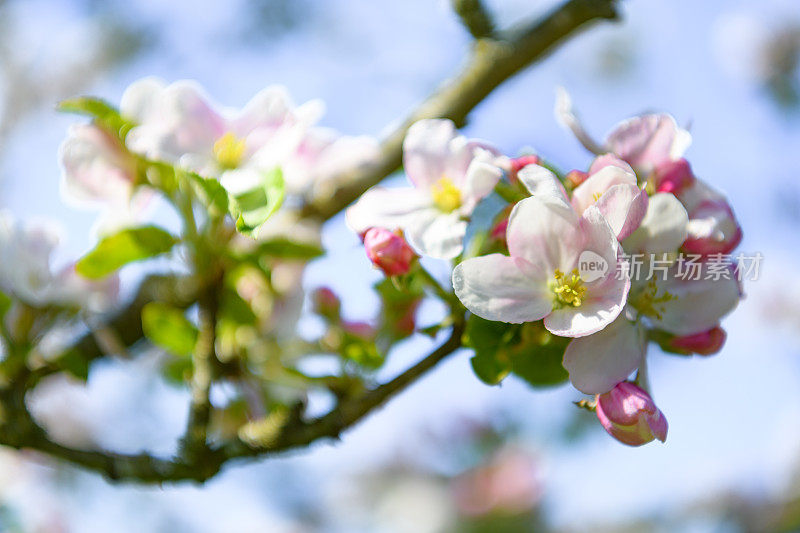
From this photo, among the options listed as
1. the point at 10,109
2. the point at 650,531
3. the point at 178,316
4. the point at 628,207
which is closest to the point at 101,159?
the point at 178,316

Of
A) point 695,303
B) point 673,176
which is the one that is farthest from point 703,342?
point 673,176

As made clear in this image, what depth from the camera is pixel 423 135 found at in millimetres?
822

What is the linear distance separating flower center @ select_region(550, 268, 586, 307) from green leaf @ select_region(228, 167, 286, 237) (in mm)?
258

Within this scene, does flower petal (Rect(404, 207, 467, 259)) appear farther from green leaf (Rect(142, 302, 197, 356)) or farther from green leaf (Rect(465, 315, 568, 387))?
green leaf (Rect(142, 302, 197, 356))

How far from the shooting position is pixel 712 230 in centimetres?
74

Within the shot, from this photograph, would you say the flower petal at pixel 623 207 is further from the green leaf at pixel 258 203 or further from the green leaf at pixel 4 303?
the green leaf at pixel 4 303

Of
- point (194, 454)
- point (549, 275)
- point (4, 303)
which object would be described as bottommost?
point (194, 454)

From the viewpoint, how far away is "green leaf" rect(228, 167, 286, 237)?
757mm

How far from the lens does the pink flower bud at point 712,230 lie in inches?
29.2

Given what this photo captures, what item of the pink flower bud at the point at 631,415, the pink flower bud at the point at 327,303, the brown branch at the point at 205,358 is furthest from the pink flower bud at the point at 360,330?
the pink flower bud at the point at 631,415

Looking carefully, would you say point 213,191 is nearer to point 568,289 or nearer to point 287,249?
point 287,249

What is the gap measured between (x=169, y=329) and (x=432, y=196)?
0.42 meters

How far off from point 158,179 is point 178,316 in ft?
0.56

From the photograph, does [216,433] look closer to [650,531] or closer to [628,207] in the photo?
[628,207]
